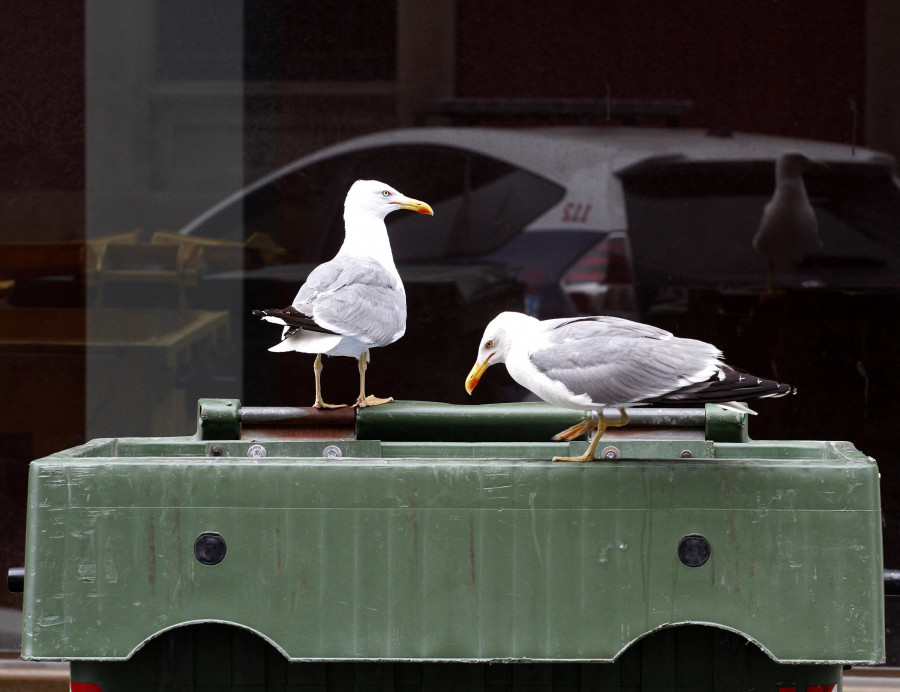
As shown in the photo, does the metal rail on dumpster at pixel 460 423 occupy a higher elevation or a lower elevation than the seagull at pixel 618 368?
lower

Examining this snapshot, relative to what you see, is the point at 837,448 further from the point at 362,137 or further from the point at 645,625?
the point at 362,137

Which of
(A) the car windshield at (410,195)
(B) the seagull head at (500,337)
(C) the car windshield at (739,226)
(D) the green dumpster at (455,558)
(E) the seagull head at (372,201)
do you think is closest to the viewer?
(D) the green dumpster at (455,558)

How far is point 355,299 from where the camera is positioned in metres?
3.60

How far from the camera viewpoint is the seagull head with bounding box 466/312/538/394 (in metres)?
3.08

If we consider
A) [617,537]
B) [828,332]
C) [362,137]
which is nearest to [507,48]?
[362,137]

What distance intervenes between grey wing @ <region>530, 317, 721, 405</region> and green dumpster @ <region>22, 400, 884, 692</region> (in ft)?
0.75

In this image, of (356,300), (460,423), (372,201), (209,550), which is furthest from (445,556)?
(372,201)

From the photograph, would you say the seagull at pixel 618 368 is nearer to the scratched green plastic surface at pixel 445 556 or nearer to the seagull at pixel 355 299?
the scratched green plastic surface at pixel 445 556

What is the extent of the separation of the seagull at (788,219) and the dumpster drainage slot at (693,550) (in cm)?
312

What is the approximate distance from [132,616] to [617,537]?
112cm

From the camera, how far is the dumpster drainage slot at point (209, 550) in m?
2.61

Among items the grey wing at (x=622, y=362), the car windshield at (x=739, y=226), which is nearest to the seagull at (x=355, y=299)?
the grey wing at (x=622, y=362)

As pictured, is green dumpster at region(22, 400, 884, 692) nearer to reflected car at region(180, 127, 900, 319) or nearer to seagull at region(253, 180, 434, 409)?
seagull at region(253, 180, 434, 409)

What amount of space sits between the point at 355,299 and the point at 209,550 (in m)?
1.19
